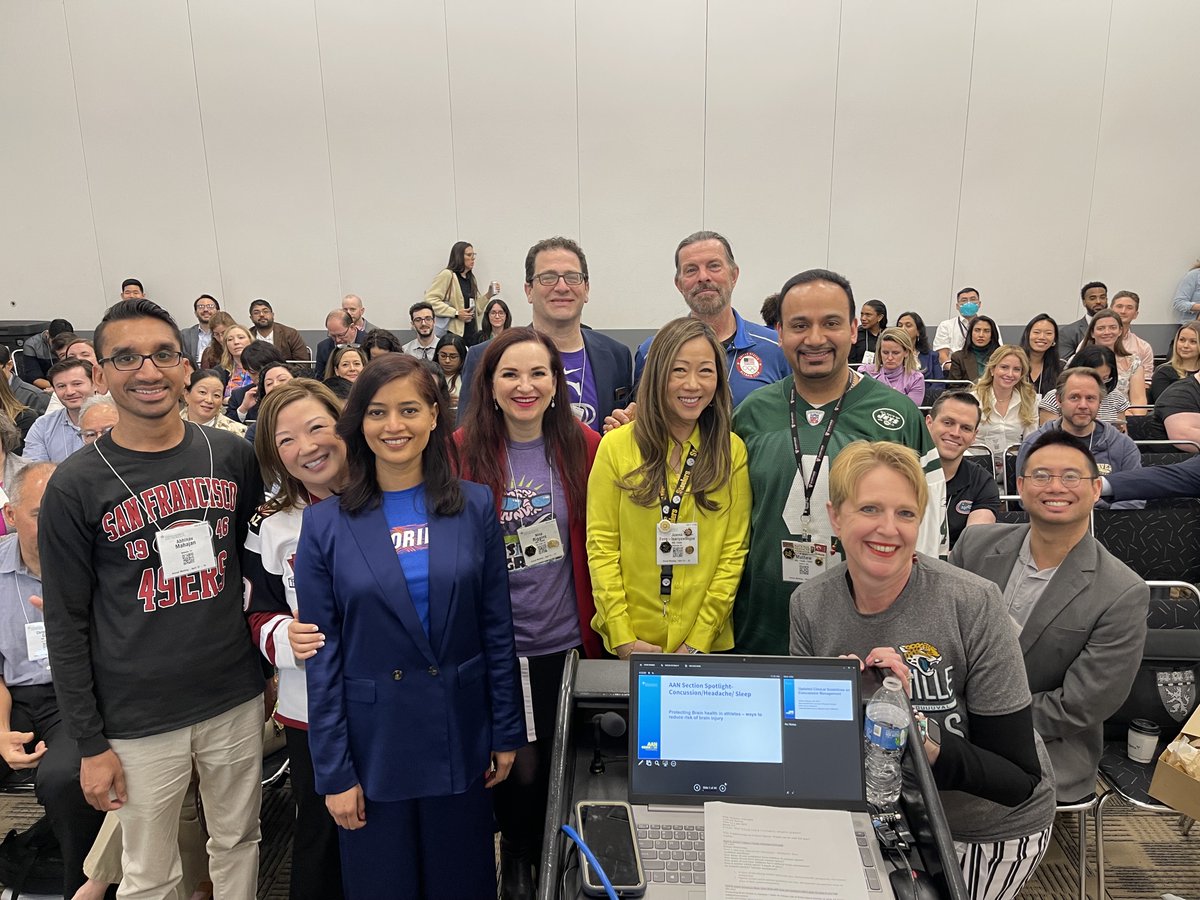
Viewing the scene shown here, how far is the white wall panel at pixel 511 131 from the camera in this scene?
29.3 feet

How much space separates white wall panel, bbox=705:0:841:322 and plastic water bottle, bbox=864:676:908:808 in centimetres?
857

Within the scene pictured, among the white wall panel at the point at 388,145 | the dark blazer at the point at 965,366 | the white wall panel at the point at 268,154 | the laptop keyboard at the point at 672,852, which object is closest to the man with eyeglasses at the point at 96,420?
the laptop keyboard at the point at 672,852

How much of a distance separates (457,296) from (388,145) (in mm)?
2315

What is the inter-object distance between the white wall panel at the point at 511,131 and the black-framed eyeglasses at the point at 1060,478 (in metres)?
8.05

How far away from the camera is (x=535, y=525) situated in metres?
2.14

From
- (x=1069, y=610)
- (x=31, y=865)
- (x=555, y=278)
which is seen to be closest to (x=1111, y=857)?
(x=1069, y=610)

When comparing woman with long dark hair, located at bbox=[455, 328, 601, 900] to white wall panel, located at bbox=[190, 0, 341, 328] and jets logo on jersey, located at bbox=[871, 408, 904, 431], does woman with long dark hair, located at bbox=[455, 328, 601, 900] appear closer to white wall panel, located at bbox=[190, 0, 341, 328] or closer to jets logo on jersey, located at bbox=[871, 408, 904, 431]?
jets logo on jersey, located at bbox=[871, 408, 904, 431]

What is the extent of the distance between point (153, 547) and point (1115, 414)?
591cm

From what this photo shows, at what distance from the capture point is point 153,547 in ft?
5.98

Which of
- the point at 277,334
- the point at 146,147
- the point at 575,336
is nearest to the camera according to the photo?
the point at 575,336

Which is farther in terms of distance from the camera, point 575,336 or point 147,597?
point 575,336

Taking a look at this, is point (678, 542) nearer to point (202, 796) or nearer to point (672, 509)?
point (672, 509)

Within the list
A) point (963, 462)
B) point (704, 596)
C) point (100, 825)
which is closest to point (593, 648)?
point (704, 596)

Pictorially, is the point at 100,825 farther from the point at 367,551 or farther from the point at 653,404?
the point at 653,404
